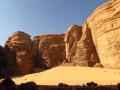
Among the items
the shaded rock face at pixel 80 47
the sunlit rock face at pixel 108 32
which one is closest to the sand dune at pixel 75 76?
the sunlit rock face at pixel 108 32

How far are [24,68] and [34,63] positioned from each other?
7.75 metres

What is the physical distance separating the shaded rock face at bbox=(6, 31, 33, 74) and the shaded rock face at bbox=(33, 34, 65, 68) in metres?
2.35

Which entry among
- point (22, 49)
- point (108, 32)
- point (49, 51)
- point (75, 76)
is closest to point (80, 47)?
point (108, 32)

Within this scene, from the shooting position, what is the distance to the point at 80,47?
199ft

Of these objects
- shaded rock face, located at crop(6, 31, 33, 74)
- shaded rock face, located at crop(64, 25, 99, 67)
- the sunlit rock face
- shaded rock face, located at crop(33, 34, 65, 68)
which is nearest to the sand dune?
the sunlit rock face

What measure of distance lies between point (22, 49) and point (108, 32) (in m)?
25.2

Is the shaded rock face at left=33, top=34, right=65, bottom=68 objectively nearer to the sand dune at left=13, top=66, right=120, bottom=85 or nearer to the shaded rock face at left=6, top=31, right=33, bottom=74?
the shaded rock face at left=6, top=31, right=33, bottom=74

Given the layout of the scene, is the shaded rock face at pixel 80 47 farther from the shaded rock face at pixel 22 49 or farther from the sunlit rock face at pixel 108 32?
the shaded rock face at pixel 22 49

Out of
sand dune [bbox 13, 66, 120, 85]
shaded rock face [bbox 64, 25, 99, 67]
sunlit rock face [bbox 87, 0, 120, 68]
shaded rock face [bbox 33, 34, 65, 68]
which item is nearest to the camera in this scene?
sand dune [bbox 13, 66, 120, 85]

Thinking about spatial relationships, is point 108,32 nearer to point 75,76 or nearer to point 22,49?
point 75,76

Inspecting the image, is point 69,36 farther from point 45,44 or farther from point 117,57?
point 117,57

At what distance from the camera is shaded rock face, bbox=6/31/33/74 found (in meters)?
64.2

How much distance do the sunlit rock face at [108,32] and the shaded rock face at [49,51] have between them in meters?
15.0

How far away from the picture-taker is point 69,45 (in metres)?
65.8
